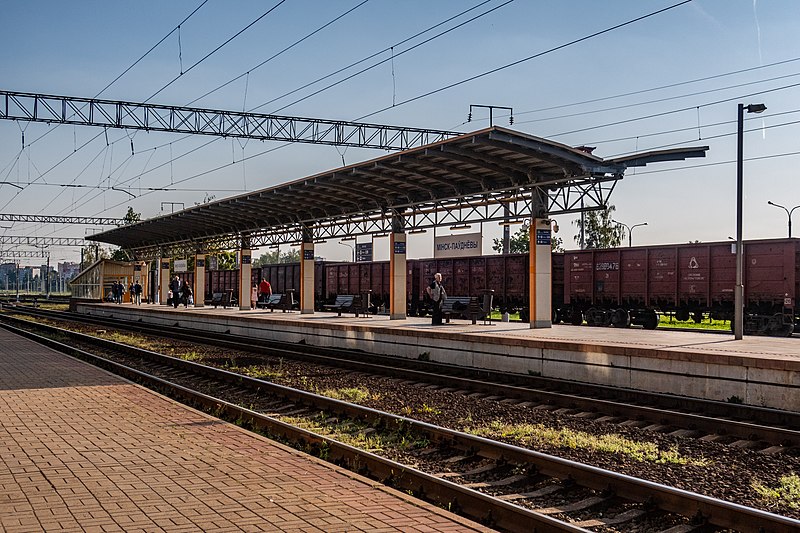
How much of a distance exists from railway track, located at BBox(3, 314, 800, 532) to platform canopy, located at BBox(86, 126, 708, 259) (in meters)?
8.42

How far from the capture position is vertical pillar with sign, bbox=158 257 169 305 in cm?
4673

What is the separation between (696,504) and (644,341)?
10352 mm

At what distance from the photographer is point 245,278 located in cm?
3462

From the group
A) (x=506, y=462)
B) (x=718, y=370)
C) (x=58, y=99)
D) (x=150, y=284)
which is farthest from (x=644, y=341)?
(x=150, y=284)

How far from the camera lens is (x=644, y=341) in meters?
15.6

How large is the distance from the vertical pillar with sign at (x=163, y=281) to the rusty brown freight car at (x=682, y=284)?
25.8 metres

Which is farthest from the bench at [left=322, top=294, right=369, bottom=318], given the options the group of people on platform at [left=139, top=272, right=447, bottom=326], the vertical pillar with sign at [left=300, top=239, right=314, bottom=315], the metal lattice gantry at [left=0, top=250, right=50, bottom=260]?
the metal lattice gantry at [left=0, top=250, right=50, bottom=260]

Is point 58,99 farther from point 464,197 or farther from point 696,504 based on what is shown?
point 696,504

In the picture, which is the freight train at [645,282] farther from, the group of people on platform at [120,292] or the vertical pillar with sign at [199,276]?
the group of people on platform at [120,292]

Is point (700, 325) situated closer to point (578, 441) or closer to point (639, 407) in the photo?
point (639, 407)

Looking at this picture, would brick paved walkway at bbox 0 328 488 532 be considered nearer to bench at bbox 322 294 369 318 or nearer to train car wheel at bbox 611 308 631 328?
bench at bbox 322 294 369 318

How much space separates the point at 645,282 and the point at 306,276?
1214 cm

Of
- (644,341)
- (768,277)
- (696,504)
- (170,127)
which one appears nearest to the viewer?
(696,504)

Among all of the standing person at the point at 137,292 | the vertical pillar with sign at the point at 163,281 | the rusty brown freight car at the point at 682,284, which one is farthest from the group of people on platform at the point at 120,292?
the rusty brown freight car at the point at 682,284
